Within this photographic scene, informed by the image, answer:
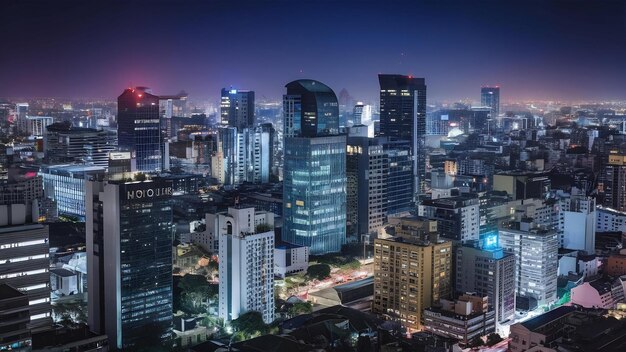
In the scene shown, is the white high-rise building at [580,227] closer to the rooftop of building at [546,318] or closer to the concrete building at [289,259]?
the rooftop of building at [546,318]

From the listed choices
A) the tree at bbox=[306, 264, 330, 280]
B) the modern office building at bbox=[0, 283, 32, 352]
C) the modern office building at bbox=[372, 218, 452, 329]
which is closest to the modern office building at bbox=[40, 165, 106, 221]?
the tree at bbox=[306, 264, 330, 280]

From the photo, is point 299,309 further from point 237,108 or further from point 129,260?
point 237,108

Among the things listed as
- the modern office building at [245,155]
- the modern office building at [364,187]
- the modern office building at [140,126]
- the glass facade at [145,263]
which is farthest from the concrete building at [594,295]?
the modern office building at [140,126]

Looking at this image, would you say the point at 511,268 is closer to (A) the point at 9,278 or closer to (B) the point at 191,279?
(B) the point at 191,279

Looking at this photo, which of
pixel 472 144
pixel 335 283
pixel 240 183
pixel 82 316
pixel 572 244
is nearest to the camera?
pixel 82 316

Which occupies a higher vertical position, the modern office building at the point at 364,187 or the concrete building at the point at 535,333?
the modern office building at the point at 364,187

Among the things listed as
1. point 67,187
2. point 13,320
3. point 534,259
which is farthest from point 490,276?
point 67,187

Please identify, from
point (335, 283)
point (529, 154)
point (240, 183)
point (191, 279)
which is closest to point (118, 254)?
point (191, 279)
